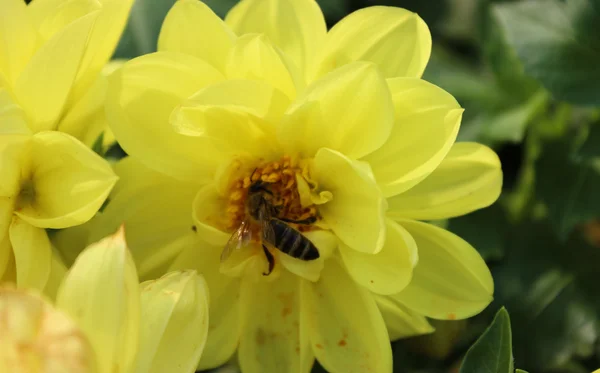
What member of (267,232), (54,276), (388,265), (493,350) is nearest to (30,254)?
(54,276)

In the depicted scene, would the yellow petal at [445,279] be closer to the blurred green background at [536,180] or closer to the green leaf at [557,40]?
the blurred green background at [536,180]

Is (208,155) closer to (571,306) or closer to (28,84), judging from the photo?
(28,84)

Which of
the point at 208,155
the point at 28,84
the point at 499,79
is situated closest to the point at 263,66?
the point at 208,155

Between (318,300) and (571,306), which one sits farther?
(571,306)

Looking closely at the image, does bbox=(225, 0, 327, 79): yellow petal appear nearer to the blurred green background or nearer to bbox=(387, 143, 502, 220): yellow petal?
bbox=(387, 143, 502, 220): yellow petal

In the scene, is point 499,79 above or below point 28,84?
below

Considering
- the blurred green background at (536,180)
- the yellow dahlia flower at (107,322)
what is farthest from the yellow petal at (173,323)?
the blurred green background at (536,180)
